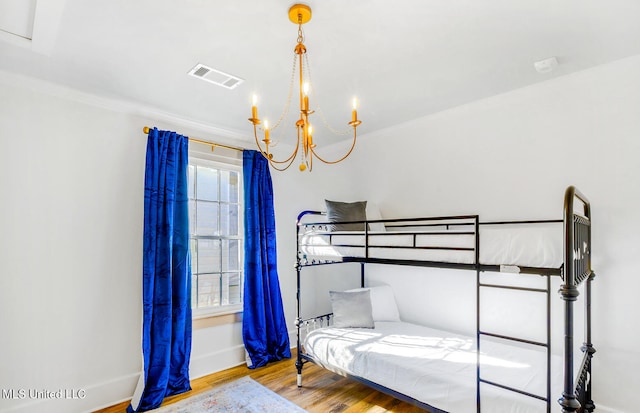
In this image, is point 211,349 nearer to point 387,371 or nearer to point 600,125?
point 387,371

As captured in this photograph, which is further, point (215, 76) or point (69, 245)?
point (69, 245)

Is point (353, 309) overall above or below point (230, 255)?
below

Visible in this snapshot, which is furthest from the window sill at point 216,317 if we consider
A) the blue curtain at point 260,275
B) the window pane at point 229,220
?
the window pane at point 229,220

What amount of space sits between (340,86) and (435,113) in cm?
115

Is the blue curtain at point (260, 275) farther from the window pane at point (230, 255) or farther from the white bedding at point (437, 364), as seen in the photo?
the white bedding at point (437, 364)

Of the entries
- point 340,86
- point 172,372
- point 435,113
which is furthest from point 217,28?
point 172,372

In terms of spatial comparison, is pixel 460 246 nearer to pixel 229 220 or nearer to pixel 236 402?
pixel 236 402

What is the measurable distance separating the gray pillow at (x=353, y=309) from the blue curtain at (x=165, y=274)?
1388 millimetres

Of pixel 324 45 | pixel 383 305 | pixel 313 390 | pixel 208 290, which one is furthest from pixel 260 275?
pixel 324 45

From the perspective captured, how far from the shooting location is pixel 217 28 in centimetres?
180

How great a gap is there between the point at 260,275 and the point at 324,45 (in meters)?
2.34

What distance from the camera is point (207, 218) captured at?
11.3ft

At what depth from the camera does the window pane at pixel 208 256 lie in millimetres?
3361

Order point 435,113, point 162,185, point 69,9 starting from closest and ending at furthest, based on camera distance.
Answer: point 69,9, point 162,185, point 435,113
